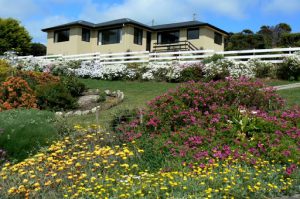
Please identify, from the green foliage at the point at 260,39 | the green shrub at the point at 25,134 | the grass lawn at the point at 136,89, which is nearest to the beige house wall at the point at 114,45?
the green foliage at the point at 260,39

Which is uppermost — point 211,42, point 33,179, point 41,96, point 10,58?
point 211,42


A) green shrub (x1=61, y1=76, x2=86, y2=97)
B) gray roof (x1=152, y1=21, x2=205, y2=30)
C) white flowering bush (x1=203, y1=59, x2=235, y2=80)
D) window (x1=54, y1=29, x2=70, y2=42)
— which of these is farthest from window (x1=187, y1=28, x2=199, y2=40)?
green shrub (x1=61, y1=76, x2=86, y2=97)

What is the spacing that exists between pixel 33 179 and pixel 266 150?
12.3 ft

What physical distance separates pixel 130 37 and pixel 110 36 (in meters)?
2.55

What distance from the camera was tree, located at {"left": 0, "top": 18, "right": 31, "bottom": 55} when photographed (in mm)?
40594

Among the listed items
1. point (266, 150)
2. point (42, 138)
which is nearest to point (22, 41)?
point (42, 138)

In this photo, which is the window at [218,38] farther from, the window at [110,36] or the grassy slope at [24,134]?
the grassy slope at [24,134]

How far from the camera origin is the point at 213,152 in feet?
21.6

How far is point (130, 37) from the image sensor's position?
35.6m

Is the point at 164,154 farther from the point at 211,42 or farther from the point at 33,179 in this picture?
the point at 211,42

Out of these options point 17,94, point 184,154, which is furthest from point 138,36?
point 184,154

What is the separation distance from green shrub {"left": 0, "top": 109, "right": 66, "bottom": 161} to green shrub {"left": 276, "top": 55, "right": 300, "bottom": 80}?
1203cm

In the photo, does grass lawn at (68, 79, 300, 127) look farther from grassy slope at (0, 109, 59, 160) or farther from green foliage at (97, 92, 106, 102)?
grassy slope at (0, 109, 59, 160)

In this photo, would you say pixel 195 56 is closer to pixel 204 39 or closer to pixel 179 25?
pixel 204 39
